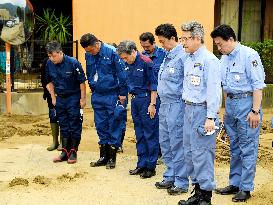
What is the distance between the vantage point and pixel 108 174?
6363 mm

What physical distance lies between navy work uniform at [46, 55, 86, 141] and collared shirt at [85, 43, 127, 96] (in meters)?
0.28

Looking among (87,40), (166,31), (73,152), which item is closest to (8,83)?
(73,152)

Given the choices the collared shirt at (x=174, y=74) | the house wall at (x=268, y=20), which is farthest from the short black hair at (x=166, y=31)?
the house wall at (x=268, y=20)

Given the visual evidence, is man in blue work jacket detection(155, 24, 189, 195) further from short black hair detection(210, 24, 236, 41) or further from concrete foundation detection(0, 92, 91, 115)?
concrete foundation detection(0, 92, 91, 115)

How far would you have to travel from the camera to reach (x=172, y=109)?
5441mm

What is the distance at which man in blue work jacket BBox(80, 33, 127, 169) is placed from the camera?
6.50 meters

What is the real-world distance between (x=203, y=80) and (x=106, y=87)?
198cm

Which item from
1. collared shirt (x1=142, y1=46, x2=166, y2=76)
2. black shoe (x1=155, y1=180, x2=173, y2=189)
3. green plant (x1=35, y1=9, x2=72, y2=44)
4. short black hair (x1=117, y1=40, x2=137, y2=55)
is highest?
green plant (x1=35, y1=9, x2=72, y2=44)

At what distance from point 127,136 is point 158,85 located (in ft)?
11.0

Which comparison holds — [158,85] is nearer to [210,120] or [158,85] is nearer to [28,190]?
[210,120]

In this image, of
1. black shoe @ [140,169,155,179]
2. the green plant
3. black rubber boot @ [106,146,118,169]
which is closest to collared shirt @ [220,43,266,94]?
A: black shoe @ [140,169,155,179]

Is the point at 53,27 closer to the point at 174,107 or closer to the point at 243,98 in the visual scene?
the point at 174,107

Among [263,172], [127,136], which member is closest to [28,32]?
[127,136]

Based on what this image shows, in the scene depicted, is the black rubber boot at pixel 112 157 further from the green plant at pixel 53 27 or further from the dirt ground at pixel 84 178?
the green plant at pixel 53 27
